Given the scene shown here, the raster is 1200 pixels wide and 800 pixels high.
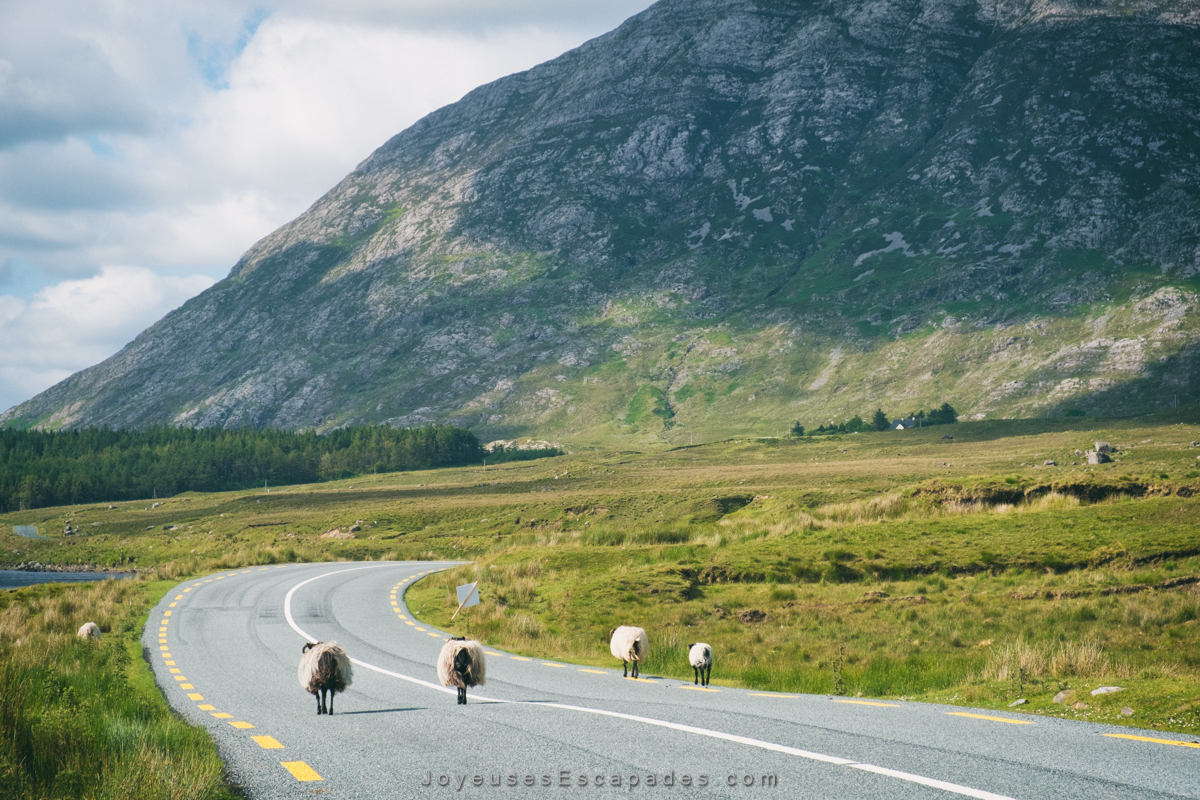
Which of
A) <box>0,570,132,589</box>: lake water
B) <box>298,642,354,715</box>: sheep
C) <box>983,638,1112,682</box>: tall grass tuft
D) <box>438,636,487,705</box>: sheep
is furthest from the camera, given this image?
<box>0,570,132,589</box>: lake water

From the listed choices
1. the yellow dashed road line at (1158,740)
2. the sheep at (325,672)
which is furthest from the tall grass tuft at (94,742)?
the yellow dashed road line at (1158,740)

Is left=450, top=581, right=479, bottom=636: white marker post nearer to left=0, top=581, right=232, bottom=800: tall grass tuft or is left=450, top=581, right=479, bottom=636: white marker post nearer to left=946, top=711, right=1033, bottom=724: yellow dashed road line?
left=0, top=581, right=232, bottom=800: tall grass tuft

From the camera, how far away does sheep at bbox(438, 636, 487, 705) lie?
596 inches

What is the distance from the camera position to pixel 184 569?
50.0 metres

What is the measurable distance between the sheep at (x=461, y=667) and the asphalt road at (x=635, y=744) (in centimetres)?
38

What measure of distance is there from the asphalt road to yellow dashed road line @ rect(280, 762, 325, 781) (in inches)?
2.0

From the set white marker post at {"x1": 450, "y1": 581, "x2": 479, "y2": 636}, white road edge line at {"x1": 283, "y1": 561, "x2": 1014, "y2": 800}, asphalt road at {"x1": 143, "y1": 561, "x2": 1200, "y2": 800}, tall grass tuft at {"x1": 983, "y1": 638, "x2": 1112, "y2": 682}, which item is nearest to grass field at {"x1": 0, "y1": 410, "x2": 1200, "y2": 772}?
tall grass tuft at {"x1": 983, "y1": 638, "x2": 1112, "y2": 682}

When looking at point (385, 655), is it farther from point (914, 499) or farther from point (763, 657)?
point (914, 499)

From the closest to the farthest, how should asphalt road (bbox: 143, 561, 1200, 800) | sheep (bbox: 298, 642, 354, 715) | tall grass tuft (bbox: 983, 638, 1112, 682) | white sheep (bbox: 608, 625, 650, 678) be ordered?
1. asphalt road (bbox: 143, 561, 1200, 800)
2. sheep (bbox: 298, 642, 354, 715)
3. tall grass tuft (bbox: 983, 638, 1112, 682)
4. white sheep (bbox: 608, 625, 650, 678)

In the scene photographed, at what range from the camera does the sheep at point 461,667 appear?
49.6 feet

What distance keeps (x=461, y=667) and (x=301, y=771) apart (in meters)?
5.33

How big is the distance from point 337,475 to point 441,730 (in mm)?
175471

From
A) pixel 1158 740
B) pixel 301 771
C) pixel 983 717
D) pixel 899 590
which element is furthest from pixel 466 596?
pixel 899 590

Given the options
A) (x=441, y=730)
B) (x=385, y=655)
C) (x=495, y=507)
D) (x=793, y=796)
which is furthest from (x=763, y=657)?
(x=495, y=507)
